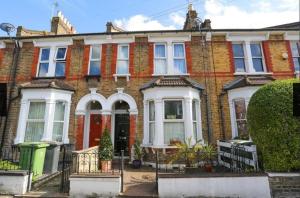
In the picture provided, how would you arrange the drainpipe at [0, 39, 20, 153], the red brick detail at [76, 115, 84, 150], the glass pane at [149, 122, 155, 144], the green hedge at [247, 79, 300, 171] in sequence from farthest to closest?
the drainpipe at [0, 39, 20, 153]
the red brick detail at [76, 115, 84, 150]
the glass pane at [149, 122, 155, 144]
the green hedge at [247, 79, 300, 171]

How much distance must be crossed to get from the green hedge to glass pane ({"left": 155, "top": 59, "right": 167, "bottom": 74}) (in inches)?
235

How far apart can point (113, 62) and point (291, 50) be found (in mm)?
9651

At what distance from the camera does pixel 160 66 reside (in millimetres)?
11742

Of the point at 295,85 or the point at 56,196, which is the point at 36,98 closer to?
the point at 56,196

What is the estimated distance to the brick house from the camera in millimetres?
10570

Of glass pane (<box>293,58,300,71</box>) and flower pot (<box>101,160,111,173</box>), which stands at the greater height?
glass pane (<box>293,58,300,71</box>)

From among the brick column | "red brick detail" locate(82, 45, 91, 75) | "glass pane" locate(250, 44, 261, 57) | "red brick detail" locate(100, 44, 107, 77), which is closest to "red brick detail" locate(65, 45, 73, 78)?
"red brick detail" locate(82, 45, 91, 75)

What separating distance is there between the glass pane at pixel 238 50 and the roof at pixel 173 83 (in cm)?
289

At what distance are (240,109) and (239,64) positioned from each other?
262 cm

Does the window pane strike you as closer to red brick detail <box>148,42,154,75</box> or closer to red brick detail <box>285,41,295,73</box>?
red brick detail <box>285,41,295,73</box>

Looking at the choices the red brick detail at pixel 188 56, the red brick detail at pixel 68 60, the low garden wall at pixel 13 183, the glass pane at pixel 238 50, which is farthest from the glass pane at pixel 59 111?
the glass pane at pixel 238 50

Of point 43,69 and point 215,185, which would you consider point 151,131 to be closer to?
point 215,185

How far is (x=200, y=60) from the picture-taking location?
1170 cm

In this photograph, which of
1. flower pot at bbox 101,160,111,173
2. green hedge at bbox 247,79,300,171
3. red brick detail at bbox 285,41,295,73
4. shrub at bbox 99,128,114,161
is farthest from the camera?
red brick detail at bbox 285,41,295,73
